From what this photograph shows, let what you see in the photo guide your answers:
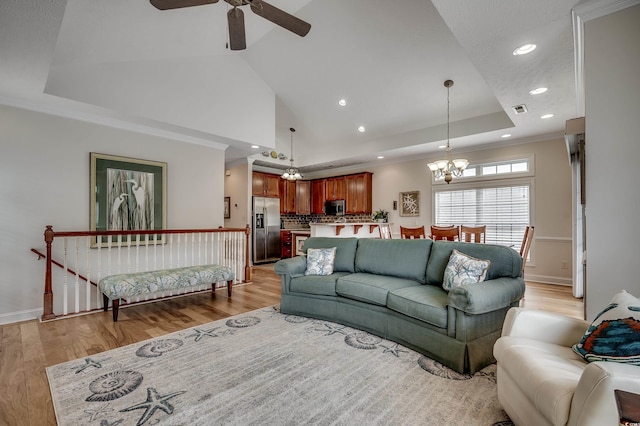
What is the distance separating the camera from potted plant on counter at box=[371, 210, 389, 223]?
7.27m

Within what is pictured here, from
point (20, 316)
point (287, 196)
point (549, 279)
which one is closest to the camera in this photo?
point (20, 316)

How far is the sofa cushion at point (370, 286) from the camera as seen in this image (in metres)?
2.96

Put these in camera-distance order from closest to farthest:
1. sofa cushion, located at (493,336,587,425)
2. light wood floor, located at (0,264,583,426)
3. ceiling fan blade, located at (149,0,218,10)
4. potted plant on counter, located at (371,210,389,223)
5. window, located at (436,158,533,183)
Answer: sofa cushion, located at (493,336,587,425), light wood floor, located at (0,264,583,426), ceiling fan blade, located at (149,0,218,10), window, located at (436,158,533,183), potted plant on counter, located at (371,210,389,223)

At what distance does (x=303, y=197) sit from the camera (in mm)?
9195

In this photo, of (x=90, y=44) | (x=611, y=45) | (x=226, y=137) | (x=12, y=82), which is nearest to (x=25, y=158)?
(x=12, y=82)

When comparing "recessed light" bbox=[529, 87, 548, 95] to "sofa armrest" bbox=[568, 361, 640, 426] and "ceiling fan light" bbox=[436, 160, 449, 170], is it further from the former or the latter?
"sofa armrest" bbox=[568, 361, 640, 426]

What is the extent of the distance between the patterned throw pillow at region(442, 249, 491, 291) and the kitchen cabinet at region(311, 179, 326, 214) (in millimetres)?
6139

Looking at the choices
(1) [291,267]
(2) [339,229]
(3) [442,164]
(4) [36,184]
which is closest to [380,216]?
(2) [339,229]

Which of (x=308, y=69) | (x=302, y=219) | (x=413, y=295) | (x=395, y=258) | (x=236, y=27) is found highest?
(x=308, y=69)

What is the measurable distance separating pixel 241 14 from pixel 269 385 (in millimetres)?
3066

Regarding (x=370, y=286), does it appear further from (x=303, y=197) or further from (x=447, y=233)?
(x=303, y=197)

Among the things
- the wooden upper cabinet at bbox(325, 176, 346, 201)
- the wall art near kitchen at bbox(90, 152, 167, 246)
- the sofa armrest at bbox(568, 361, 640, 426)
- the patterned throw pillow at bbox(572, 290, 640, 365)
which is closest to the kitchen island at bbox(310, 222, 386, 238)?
the wooden upper cabinet at bbox(325, 176, 346, 201)

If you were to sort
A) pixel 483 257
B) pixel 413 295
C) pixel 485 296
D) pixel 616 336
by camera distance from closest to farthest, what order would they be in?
pixel 616 336
pixel 485 296
pixel 413 295
pixel 483 257

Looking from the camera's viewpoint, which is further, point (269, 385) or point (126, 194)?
point (126, 194)
